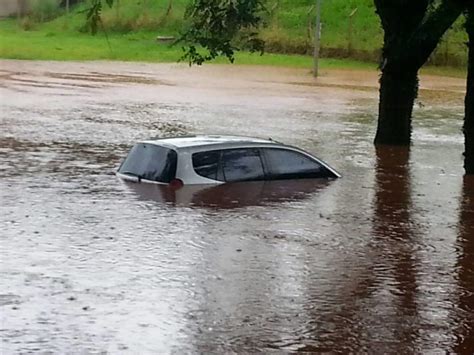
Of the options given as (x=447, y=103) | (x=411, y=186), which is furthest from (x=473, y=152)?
(x=447, y=103)

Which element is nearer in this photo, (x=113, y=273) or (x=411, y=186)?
(x=113, y=273)

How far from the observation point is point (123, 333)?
26.8 ft

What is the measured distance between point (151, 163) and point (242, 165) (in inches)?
61.0

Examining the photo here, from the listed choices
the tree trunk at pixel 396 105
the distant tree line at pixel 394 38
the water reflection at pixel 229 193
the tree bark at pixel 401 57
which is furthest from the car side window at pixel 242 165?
the tree trunk at pixel 396 105

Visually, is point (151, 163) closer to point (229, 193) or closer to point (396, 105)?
point (229, 193)

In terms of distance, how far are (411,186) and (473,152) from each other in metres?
1.91

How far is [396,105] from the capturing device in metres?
24.0

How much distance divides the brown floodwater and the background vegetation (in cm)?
3775

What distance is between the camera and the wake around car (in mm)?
16109

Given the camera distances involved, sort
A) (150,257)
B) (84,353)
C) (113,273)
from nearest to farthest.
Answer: (84,353) < (113,273) < (150,257)

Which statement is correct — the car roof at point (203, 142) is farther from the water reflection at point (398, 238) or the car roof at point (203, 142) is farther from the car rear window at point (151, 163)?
the water reflection at point (398, 238)

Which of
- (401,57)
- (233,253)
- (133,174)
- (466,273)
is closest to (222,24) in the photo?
(133,174)

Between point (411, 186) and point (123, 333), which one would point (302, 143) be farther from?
point (123, 333)

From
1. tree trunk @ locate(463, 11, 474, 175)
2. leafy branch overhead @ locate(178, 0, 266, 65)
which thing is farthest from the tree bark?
leafy branch overhead @ locate(178, 0, 266, 65)
